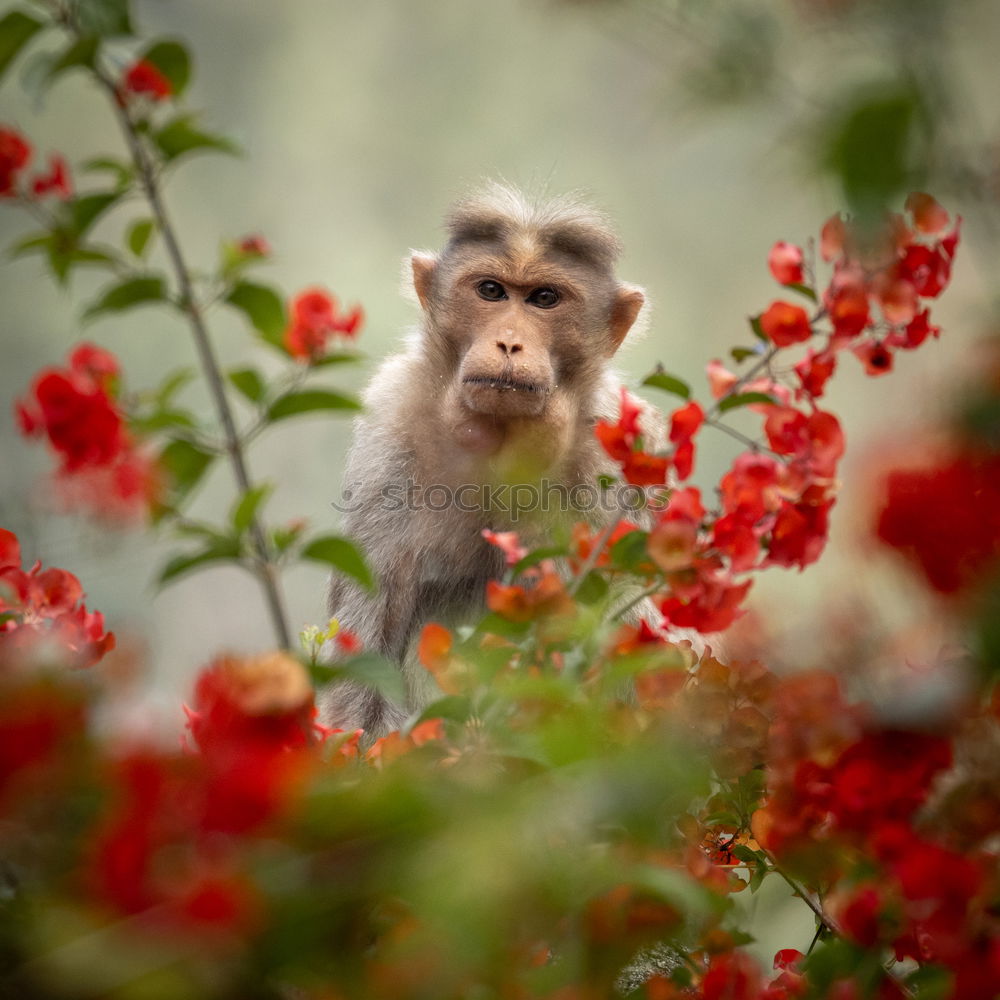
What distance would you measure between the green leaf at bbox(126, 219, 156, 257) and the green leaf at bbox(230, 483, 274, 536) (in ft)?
0.75

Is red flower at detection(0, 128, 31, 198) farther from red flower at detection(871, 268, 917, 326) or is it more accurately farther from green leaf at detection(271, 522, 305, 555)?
red flower at detection(871, 268, 917, 326)

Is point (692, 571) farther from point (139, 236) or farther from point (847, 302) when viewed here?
point (139, 236)

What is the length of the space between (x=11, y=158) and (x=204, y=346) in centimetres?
22

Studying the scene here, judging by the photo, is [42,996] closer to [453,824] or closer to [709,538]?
[453,824]

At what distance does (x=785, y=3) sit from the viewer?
718mm

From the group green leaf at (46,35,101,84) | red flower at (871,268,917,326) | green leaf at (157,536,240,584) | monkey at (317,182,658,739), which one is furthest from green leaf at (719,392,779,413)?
Answer: monkey at (317,182,658,739)

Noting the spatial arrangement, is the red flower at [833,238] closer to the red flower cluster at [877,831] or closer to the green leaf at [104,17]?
the red flower cluster at [877,831]

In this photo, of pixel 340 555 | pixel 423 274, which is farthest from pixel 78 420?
pixel 423 274

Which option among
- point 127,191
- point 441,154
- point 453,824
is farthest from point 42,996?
point 441,154

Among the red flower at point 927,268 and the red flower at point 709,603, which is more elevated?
the red flower at point 927,268

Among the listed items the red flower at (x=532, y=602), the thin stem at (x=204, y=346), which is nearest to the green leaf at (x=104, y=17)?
the thin stem at (x=204, y=346)

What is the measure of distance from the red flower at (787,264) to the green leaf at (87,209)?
0.61m

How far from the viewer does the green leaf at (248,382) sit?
0.81m

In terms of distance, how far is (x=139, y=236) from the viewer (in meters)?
0.86
